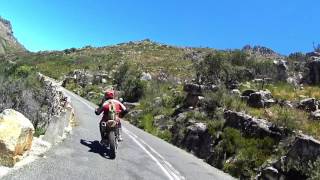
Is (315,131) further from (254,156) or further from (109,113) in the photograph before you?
(109,113)

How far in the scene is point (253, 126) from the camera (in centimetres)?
1952

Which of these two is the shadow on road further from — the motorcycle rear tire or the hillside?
the hillside

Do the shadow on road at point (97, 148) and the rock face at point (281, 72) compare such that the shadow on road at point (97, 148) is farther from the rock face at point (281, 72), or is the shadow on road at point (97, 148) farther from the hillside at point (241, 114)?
the rock face at point (281, 72)

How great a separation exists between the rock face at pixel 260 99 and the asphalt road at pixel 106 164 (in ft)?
17.2

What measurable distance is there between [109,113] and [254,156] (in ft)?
17.8

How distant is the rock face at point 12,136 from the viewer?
10.9 meters

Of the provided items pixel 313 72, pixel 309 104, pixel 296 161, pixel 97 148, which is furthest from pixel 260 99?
pixel 97 148

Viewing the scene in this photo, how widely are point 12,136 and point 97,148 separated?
451 cm

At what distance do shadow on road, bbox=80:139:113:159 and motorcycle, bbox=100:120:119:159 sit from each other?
0.18 meters

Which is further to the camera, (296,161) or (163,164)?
(163,164)

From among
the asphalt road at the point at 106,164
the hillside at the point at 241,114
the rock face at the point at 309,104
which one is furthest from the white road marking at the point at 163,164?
the rock face at the point at 309,104

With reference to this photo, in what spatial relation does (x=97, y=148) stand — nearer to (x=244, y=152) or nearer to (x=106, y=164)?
(x=106, y=164)

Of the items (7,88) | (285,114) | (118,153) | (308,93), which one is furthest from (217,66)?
(118,153)

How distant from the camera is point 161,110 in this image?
1206 inches
